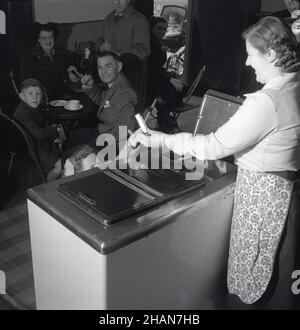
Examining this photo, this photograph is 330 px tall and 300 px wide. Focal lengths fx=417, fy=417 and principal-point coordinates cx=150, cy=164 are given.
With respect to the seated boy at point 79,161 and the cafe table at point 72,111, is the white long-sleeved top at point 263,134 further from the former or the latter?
the cafe table at point 72,111

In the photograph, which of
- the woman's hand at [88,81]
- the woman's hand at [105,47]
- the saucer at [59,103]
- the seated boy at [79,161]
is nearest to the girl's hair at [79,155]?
the seated boy at [79,161]

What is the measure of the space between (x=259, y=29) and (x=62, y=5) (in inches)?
171

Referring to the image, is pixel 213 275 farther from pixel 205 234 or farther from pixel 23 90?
pixel 23 90

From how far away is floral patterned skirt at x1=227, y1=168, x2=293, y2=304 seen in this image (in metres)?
1.60

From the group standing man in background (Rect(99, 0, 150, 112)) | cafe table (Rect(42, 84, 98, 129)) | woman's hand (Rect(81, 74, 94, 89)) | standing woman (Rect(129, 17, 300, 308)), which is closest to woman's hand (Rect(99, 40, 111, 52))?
standing man in background (Rect(99, 0, 150, 112))

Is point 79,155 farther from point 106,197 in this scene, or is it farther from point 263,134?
point 263,134

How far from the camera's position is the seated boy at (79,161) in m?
2.48

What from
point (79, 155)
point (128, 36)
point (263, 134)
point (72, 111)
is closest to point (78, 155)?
point (79, 155)

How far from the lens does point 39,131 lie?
2.96 meters

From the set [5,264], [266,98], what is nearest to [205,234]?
[266,98]

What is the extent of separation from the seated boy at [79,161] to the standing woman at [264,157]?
2.63 ft

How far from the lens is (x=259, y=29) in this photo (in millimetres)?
1439
